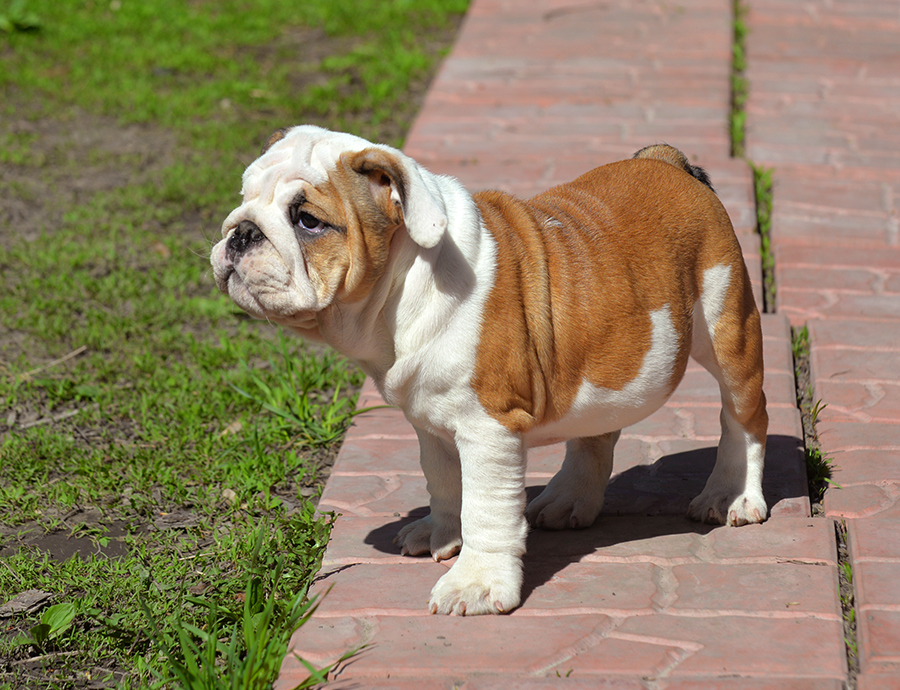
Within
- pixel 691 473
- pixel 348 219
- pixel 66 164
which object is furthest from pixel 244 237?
pixel 66 164

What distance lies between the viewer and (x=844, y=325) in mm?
5223

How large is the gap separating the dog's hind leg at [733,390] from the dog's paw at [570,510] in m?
Result: 0.37

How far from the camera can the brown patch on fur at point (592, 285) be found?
3.27 m

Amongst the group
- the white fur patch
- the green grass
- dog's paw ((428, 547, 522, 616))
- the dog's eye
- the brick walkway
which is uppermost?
the dog's eye

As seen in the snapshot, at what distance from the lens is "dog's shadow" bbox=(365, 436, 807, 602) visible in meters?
3.75

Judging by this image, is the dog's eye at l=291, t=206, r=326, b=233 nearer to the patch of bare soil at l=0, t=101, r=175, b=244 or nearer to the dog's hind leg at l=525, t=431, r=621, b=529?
the dog's hind leg at l=525, t=431, r=621, b=529

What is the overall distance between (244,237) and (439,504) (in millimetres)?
1219

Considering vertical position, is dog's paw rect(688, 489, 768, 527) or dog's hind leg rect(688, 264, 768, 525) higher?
dog's hind leg rect(688, 264, 768, 525)

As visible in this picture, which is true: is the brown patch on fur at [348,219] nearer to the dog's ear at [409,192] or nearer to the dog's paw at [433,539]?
the dog's ear at [409,192]

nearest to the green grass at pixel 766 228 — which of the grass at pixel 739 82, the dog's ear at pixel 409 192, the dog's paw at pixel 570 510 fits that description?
the grass at pixel 739 82

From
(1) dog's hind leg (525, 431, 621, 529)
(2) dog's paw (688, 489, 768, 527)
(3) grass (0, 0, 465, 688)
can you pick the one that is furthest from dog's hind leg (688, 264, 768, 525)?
(3) grass (0, 0, 465, 688)

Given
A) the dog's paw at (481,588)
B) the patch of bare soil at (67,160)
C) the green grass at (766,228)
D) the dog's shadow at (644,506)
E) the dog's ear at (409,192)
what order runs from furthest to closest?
the patch of bare soil at (67,160) → the green grass at (766,228) → the dog's shadow at (644,506) → the dog's paw at (481,588) → the dog's ear at (409,192)

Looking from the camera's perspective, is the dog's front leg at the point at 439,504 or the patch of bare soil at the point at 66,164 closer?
the dog's front leg at the point at 439,504

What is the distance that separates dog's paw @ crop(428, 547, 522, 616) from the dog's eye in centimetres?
116
